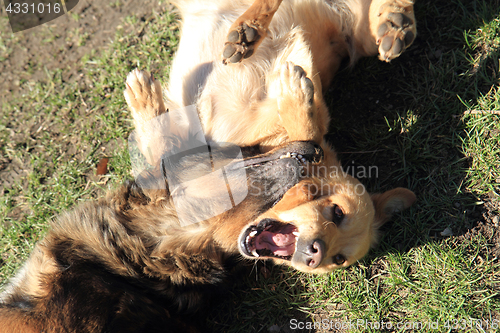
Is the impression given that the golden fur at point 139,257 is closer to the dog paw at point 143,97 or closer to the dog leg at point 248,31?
the dog paw at point 143,97

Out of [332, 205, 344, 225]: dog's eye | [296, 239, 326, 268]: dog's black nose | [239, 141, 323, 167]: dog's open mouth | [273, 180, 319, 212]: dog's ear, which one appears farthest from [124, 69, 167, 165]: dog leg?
[332, 205, 344, 225]: dog's eye

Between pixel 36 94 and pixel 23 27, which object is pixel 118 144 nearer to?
pixel 36 94

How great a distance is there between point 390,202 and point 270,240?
4.10ft

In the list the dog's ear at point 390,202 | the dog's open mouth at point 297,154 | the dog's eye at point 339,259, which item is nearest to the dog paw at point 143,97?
the dog's open mouth at point 297,154

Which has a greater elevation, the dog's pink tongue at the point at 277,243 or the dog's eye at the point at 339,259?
the dog's pink tongue at the point at 277,243

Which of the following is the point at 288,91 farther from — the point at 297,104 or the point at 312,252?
the point at 312,252

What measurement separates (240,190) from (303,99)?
91 centimetres

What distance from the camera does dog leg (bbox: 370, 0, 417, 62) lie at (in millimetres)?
2955

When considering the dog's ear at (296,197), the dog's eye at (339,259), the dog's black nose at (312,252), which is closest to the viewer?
the dog's black nose at (312,252)

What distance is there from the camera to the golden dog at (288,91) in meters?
2.85

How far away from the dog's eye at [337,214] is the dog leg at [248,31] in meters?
1.48

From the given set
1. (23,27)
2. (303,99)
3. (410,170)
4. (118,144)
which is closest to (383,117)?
(410,170)

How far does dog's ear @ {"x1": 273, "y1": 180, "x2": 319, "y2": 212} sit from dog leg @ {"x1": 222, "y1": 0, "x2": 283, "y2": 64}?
46.0 inches

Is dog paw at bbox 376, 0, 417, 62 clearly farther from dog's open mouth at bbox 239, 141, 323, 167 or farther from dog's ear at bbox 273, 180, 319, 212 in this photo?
dog's ear at bbox 273, 180, 319, 212
